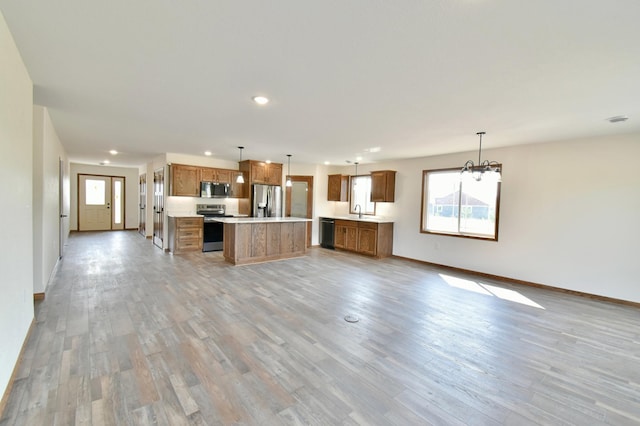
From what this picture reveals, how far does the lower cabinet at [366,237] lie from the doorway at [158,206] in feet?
15.7

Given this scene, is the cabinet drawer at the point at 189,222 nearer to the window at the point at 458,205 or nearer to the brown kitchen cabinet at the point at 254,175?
the brown kitchen cabinet at the point at 254,175

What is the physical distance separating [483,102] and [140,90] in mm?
3613

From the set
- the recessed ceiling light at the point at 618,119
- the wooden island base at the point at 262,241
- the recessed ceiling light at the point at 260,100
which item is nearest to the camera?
the recessed ceiling light at the point at 260,100

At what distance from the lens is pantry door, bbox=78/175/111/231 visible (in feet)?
32.7

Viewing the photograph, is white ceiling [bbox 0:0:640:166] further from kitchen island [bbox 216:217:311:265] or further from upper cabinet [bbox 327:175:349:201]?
upper cabinet [bbox 327:175:349:201]

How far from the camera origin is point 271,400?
1918 millimetres

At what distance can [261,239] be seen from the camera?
6.11 m

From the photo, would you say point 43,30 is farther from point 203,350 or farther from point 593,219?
point 593,219

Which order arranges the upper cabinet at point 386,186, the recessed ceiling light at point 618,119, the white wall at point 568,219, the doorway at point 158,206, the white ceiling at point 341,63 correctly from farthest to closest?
1. the doorway at point 158,206
2. the upper cabinet at point 386,186
3. the white wall at point 568,219
4. the recessed ceiling light at point 618,119
5. the white ceiling at point 341,63

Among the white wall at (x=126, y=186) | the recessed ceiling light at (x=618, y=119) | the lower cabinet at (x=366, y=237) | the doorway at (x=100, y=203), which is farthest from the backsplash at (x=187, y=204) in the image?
the recessed ceiling light at (x=618, y=119)

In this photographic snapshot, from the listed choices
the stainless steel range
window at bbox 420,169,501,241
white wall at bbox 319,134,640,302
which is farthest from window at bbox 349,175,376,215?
the stainless steel range

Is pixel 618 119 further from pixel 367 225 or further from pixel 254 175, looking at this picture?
pixel 254 175

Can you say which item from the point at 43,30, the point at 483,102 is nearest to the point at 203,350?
the point at 43,30

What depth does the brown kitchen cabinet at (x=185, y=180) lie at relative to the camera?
692 centimetres
